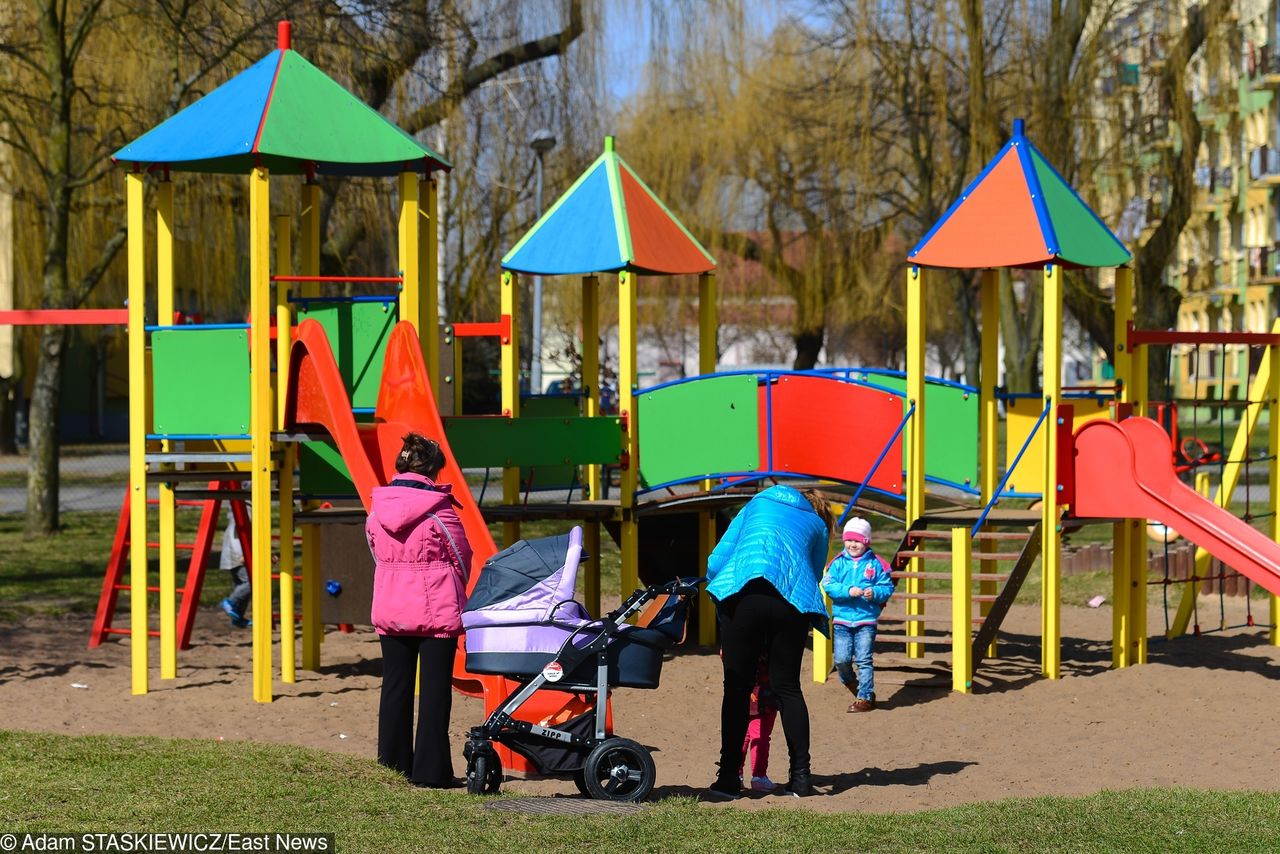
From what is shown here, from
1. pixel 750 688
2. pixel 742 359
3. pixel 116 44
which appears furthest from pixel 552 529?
pixel 742 359

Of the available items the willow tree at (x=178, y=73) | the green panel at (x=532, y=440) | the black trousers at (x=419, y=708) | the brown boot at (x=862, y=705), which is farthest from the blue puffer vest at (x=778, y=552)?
the willow tree at (x=178, y=73)

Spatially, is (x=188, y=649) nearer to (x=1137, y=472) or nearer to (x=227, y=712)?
(x=227, y=712)

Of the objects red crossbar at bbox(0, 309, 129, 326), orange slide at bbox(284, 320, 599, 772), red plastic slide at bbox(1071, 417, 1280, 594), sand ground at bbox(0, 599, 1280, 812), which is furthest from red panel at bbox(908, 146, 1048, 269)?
red crossbar at bbox(0, 309, 129, 326)

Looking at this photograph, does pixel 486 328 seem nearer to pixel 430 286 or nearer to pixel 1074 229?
pixel 430 286

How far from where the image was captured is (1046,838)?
22.1 ft

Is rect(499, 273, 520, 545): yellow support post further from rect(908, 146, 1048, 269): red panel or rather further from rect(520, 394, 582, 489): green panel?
rect(908, 146, 1048, 269): red panel

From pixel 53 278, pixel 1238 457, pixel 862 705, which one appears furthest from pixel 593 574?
pixel 53 278

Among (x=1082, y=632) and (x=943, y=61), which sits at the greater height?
(x=943, y=61)

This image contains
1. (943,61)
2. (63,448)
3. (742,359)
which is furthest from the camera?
(742,359)

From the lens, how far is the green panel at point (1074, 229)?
12.3 m

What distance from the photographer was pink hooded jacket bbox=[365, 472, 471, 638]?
7848mm

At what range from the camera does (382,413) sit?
1066 cm

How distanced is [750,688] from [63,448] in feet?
120

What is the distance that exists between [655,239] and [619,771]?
7.45 meters
